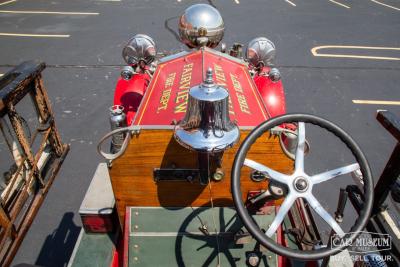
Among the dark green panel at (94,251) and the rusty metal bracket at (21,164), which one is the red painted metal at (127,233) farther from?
the rusty metal bracket at (21,164)

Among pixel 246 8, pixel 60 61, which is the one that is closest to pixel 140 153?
pixel 60 61

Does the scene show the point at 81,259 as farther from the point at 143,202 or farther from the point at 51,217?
the point at 51,217

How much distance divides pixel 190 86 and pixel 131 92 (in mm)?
1239

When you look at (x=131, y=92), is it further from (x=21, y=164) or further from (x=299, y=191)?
(x=299, y=191)

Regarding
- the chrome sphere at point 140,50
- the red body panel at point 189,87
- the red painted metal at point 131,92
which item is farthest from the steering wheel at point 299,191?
the chrome sphere at point 140,50

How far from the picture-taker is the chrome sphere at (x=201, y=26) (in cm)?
403

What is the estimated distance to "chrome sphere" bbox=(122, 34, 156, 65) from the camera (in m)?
4.58

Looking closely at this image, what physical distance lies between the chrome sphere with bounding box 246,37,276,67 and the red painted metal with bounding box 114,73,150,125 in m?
1.65

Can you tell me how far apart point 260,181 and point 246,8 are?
11799 mm

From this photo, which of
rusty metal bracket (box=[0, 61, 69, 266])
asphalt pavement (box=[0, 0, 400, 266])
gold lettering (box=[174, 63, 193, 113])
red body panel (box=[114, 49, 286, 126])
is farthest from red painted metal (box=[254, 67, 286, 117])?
Answer: rusty metal bracket (box=[0, 61, 69, 266])

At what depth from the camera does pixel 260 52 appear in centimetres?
467

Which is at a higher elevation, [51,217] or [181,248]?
[181,248]

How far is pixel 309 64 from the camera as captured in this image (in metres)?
8.51

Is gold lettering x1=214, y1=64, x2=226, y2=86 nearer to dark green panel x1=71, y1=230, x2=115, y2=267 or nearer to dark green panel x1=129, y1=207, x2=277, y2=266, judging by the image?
dark green panel x1=129, y1=207, x2=277, y2=266
